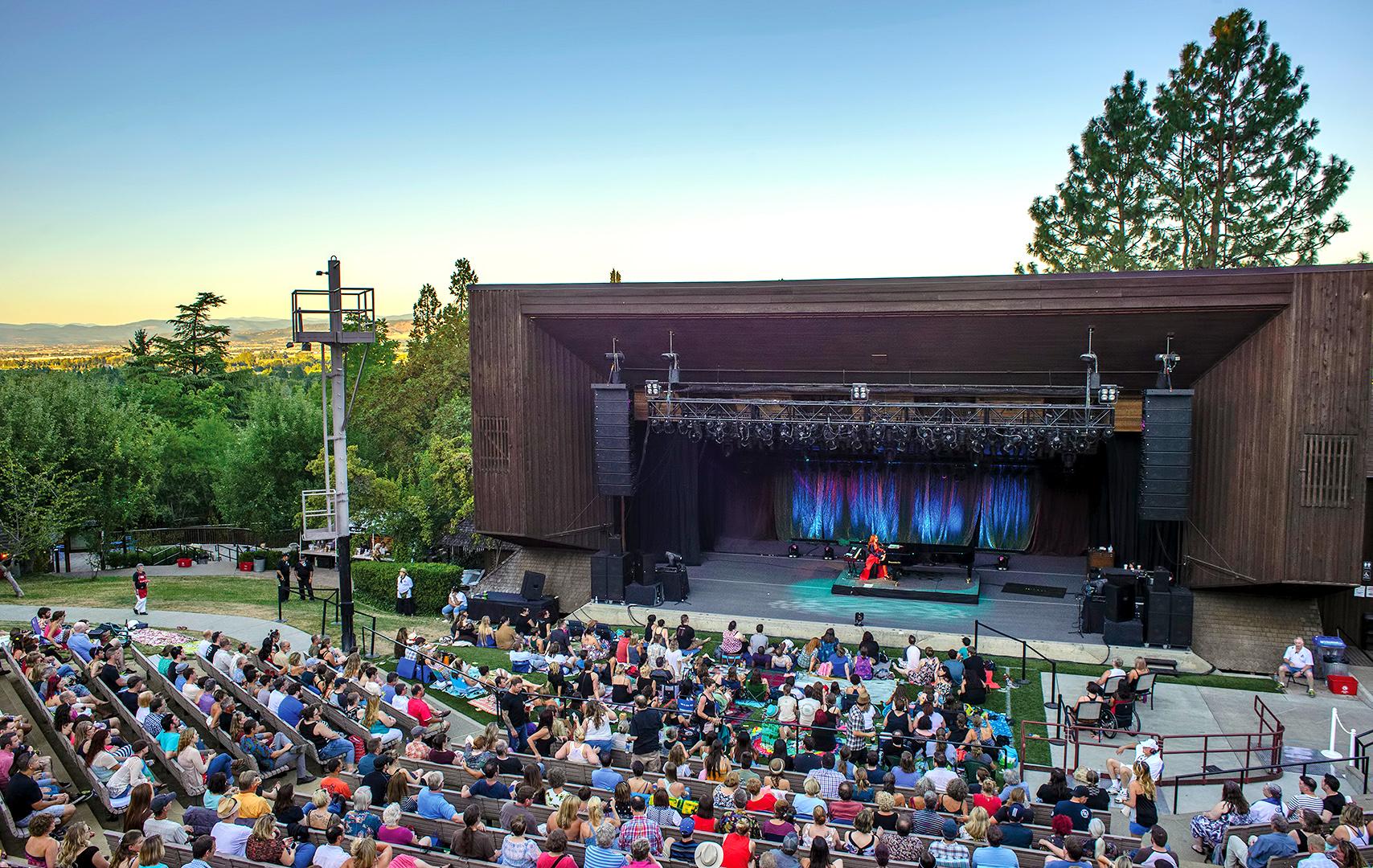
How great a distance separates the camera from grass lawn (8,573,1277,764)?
14531mm

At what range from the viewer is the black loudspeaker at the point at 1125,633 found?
1745 cm

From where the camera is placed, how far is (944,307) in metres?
17.5

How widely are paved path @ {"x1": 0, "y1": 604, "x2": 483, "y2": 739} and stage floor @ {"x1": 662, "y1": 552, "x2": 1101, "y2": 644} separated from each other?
7.00 meters

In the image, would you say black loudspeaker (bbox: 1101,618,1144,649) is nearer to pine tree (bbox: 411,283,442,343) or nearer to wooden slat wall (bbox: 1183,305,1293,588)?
wooden slat wall (bbox: 1183,305,1293,588)

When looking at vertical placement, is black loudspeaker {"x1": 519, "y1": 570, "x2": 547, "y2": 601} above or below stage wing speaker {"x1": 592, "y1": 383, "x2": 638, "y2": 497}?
below

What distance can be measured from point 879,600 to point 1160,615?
5.41 metres

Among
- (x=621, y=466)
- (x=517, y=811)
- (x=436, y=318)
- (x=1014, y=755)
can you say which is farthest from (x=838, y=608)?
(x=436, y=318)

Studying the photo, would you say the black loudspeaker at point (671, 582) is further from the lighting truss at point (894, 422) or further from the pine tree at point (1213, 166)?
the pine tree at point (1213, 166)

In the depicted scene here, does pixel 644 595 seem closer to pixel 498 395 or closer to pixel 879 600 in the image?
pixel 879 600

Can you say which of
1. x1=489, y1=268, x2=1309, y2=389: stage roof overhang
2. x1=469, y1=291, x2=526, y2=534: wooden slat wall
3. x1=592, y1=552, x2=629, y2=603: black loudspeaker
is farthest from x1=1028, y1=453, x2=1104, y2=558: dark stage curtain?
x1=469, y1=291, x2=526, y2=534: wooden slat wall

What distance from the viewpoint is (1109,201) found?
3628cm

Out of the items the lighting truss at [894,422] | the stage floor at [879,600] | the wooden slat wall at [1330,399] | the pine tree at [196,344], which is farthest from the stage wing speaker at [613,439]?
the pine tree at [196,344]

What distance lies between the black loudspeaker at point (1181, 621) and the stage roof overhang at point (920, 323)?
13.3 ft

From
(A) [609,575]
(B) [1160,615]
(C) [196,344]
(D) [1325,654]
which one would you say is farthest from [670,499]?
(C) [196,344]
